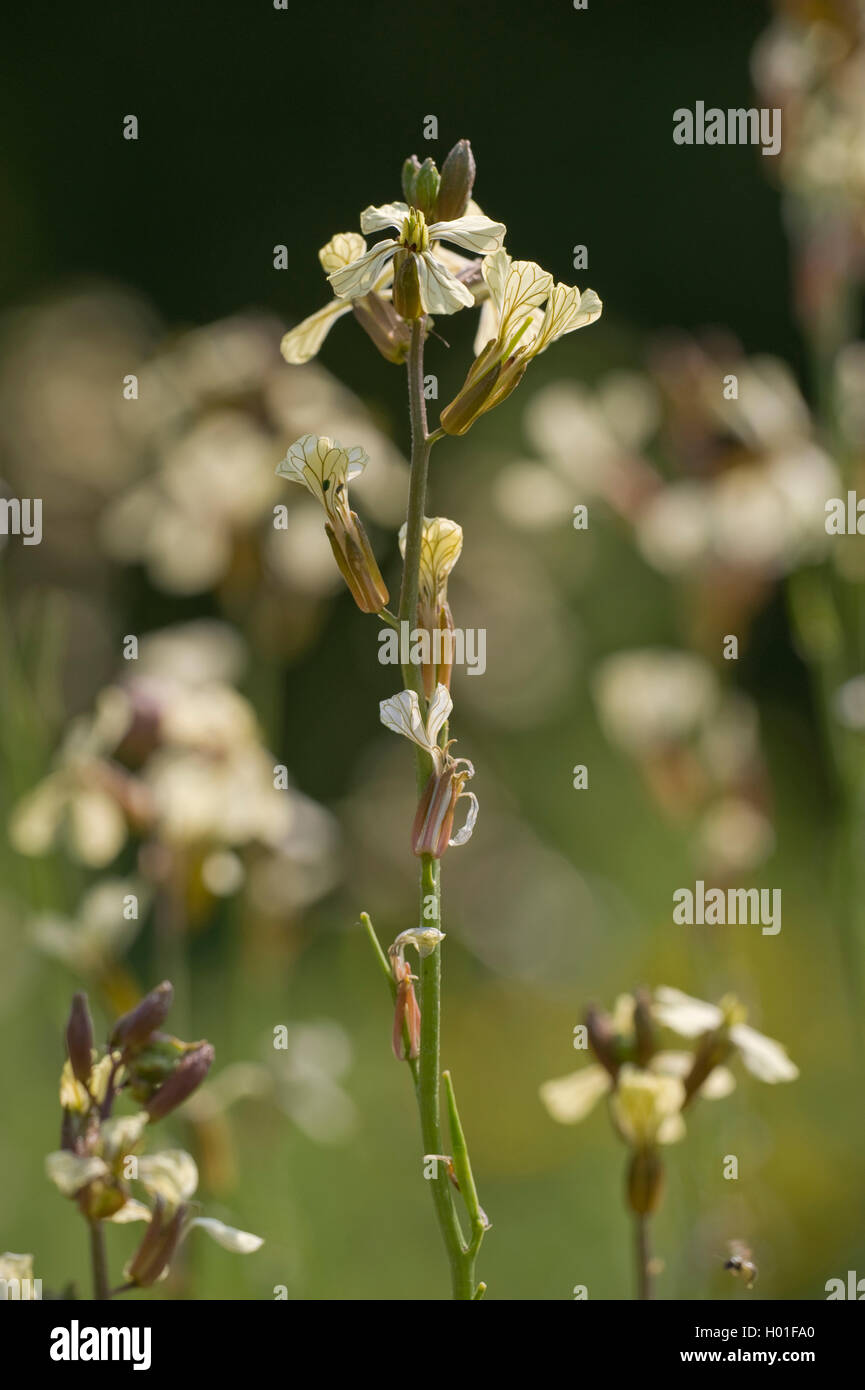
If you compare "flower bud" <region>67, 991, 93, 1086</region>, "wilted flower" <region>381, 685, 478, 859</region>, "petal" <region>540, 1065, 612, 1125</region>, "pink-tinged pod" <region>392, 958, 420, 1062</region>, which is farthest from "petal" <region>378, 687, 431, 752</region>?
"petal" <region>540, 1065, 612, 1125</region>

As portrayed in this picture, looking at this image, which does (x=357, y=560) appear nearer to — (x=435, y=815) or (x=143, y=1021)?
(x=435, y=815)

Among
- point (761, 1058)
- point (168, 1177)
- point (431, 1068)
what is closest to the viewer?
point (431, 1068)

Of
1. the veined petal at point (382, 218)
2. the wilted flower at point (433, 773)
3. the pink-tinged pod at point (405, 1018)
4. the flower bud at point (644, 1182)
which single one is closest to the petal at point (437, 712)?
the wilted flower at point (433, 773)

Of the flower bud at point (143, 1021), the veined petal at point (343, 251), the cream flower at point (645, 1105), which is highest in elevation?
the veined petal at point (343, 251)

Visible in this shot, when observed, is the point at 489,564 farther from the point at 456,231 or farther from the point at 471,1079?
the point at 456,231

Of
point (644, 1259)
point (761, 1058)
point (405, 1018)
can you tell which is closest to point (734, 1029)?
point (761, 1058)

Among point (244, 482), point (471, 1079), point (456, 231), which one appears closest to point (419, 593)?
point (456, 231)

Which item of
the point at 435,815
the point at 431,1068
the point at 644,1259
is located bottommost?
the point at 644,1259

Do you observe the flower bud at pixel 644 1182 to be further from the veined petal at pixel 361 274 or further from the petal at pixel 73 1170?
the veined petal at pixel 361 274
